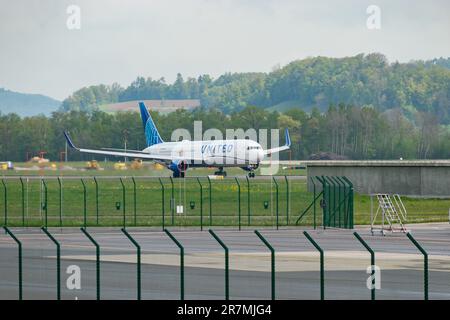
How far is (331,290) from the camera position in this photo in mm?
26875

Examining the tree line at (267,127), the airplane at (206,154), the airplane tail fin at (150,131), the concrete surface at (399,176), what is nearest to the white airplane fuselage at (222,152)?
the airplane at (206,154)

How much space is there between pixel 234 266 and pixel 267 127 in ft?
361

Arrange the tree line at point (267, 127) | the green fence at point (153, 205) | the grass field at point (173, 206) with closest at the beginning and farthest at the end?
the green fence at point (153, 205) < the grass field at point (173, 206) < the tree line at point (267, 127)

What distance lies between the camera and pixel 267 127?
141375 millimetres

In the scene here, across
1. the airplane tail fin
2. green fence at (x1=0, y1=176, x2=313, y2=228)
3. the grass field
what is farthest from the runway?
the airplane tail fin

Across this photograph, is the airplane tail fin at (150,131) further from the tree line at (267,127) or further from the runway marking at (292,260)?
the runway marking at (292,260)

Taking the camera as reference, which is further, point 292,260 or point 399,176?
point 399,176

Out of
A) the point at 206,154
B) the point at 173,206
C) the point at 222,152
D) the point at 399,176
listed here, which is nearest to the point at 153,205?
the point at 173,206

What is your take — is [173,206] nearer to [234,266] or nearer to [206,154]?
[234,266]

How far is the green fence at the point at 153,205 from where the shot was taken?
52562 mm

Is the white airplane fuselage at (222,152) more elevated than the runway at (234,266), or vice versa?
the white airplane fuselage at (222,152)

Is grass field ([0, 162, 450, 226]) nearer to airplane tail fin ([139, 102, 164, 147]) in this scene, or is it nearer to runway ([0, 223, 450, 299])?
runway ([0, 223, 450, 299])

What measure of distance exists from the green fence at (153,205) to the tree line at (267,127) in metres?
27.6
